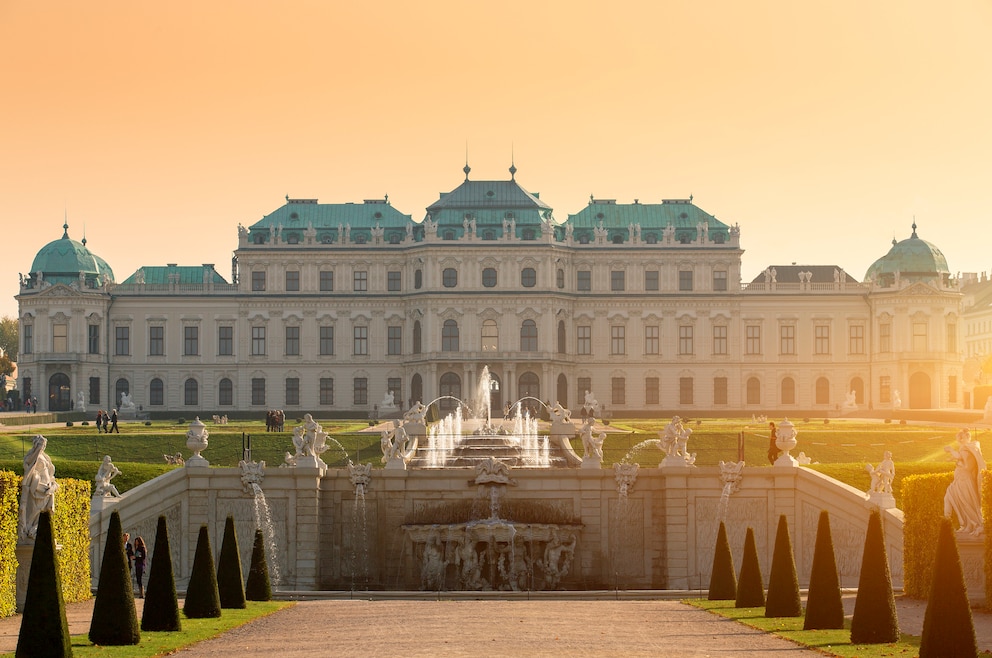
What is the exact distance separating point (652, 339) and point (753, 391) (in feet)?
24.2

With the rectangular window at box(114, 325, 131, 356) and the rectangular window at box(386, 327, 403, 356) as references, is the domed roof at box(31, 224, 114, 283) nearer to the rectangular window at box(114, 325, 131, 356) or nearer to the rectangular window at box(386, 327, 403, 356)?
the rectangular window at box(114, 325, 131, 356)

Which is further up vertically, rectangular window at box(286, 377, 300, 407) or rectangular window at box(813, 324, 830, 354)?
rectangular window at box(813, 324, 830, 354)

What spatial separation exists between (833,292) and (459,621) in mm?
71889

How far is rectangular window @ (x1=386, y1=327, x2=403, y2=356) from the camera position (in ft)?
297

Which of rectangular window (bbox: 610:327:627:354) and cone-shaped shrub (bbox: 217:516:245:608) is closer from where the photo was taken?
cone-shaped shrub (bbox: 217:516:245:608)

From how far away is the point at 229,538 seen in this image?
26469mm

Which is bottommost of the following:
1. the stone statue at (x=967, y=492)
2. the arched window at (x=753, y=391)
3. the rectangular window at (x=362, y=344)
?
the stone statue at (x=967, y=492)

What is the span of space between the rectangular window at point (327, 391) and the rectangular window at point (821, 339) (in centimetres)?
3124

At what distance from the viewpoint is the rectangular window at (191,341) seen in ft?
299

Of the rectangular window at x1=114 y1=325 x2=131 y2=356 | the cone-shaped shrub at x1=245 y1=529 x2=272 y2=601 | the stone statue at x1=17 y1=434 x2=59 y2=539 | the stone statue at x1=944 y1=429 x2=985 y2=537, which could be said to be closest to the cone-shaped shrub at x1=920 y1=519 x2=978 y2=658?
the stone statue at x1=944 y1=429 x2=985 y2=537

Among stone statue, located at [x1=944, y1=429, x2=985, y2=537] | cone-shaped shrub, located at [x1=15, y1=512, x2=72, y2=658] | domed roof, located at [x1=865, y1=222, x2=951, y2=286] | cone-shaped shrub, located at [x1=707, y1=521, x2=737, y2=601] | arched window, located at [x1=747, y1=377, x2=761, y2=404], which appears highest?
domed roof, located at [x1=865, y1=222, x2=951, y2=286]

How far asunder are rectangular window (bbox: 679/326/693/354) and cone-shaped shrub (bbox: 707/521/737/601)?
62.2 metres

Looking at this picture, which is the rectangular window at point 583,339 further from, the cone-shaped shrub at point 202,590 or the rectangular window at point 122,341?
the cone-shaped shrub at point 202,590

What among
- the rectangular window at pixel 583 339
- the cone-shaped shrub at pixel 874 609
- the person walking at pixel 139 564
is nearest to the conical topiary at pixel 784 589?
the cone-shaped shrub at pixel 874 609
